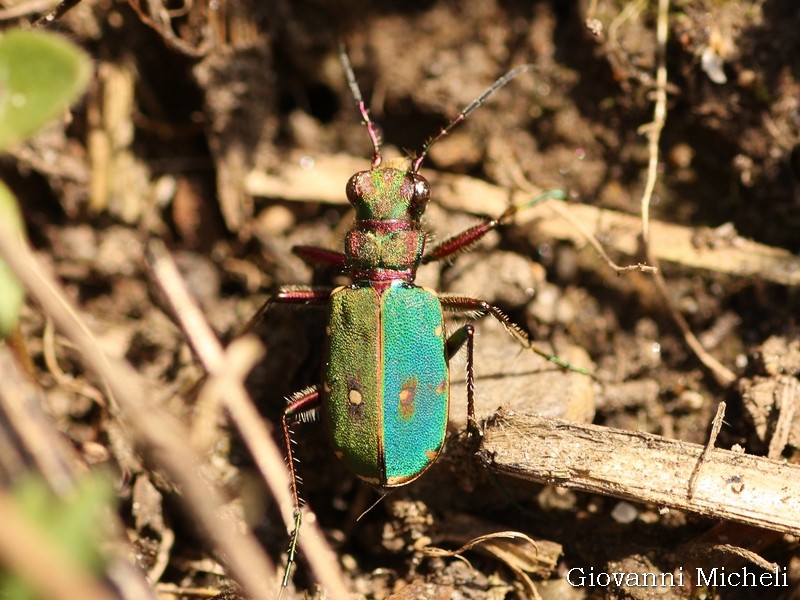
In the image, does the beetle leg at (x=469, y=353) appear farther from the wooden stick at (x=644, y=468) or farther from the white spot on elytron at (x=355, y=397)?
the white spot on elytron at (x=355, y=397)

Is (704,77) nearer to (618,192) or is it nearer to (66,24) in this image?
(618,192)

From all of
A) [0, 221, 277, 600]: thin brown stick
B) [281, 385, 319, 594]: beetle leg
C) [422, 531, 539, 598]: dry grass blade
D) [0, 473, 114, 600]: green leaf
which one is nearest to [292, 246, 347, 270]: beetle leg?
[281, 385, 319, 594]: beetle leg

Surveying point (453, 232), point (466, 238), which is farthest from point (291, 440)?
point (453, 232)

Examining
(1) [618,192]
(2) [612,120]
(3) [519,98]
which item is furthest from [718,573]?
(3) [519,98]

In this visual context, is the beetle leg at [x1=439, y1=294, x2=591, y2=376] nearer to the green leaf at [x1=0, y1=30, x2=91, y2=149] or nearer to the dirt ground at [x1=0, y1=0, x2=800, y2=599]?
the dirt ground at [x1=0, y1=0, x2=800, y2=599]

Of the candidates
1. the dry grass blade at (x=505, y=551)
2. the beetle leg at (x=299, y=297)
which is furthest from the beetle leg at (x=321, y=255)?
the dry grass blade at (x=505, y=551)
